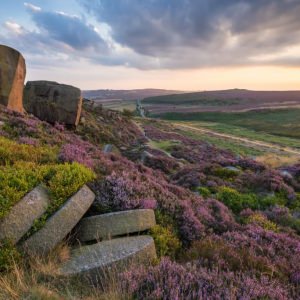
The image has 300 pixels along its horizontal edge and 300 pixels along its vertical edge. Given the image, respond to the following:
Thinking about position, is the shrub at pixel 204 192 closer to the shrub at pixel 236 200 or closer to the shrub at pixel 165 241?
the shrub at pixel 236 200

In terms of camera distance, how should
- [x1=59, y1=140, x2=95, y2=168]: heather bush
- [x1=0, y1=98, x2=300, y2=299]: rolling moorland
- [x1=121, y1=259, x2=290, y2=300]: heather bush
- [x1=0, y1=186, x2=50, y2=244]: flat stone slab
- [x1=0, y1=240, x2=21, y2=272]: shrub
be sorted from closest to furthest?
[x1=121, y1=259, x2=290, y2=300]: heather bush
[x1=0, y1=98, x2=300, y2=299]: rolling moorland
[x1=0, y1=240, x2=21, y2=272]: shrub
[x1=0, y1=186, x2=50, y2=244]: flat stone slab
[x1=59, y1=140, x2=95, y2=168]: heather bush

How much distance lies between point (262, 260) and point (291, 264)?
0.83 meters

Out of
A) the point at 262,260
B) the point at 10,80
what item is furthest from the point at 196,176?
the point at 10,80

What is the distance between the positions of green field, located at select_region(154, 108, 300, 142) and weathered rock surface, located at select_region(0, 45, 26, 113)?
61.8 meters

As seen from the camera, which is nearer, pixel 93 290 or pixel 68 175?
pixel 93 290

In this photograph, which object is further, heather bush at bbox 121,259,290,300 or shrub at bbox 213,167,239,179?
shrub at bbox 213,167,239,179

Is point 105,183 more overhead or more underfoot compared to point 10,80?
more underfoot

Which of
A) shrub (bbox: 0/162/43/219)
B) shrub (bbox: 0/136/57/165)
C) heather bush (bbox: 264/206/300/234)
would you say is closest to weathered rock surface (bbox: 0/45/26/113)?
shrub (bbox: 0/136/57/165)

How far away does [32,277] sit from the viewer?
4801 millimetres

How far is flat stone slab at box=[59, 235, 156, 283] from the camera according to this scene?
208 inches

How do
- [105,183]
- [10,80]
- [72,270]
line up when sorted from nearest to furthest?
1. [72,270]
2. [105,183]
3. [10,80]

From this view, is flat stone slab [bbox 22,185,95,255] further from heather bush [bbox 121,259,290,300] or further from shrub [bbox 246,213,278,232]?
shrub [bbox 246,213,278,232]

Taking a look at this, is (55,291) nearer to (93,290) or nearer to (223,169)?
(93,290)

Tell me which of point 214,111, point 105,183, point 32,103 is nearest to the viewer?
point 105,183
